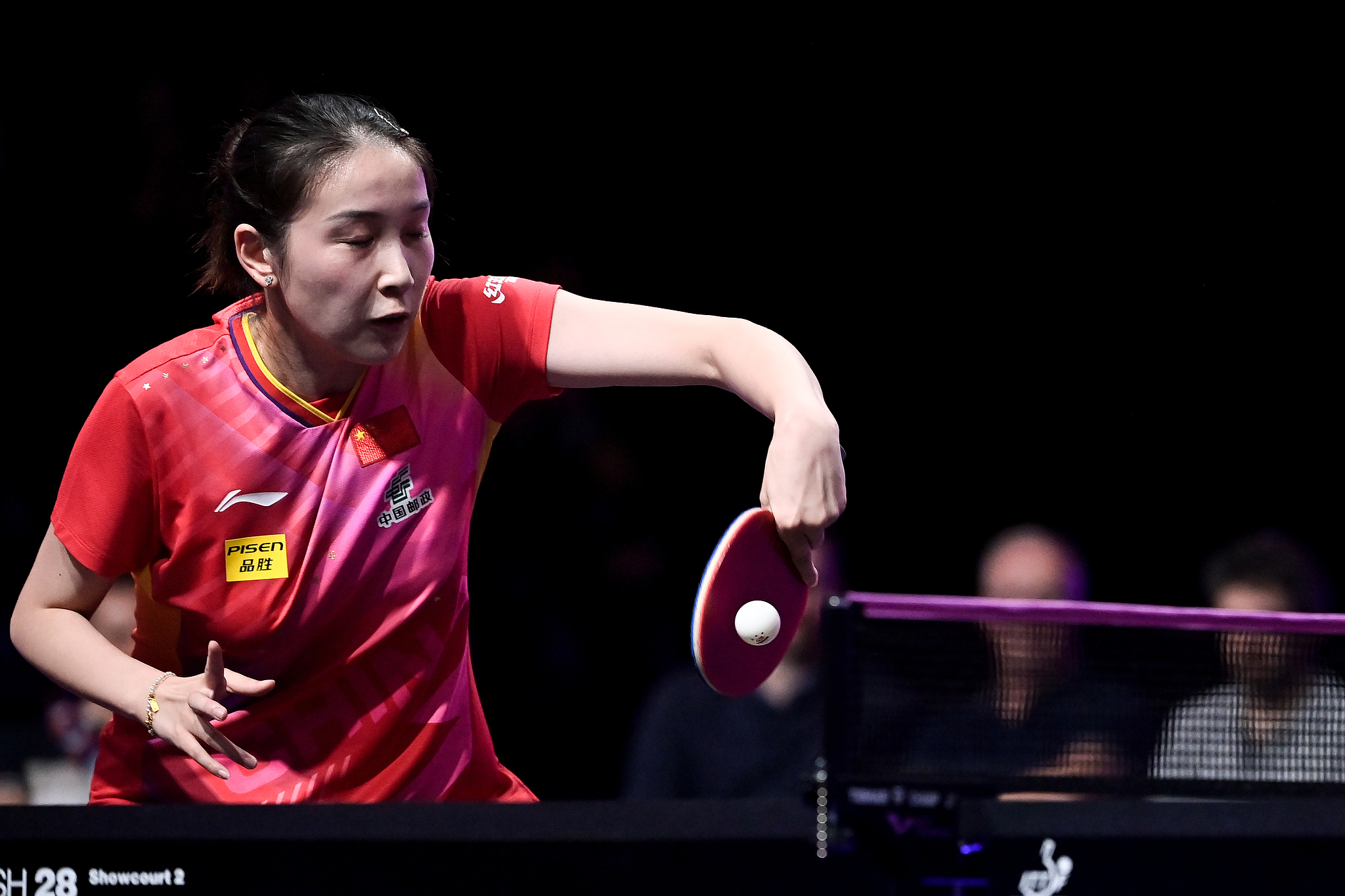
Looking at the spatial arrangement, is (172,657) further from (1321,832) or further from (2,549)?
(2,549)

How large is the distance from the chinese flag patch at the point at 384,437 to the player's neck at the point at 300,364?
0.26 feet

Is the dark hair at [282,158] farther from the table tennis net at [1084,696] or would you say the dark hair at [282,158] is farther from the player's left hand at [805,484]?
the table tennis net at [1084,696]

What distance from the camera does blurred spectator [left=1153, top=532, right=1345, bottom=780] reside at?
1.88 m

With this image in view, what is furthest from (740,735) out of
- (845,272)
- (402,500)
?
(402,500)

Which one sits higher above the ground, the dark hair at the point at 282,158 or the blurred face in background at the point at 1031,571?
the dark hair at the point at 282,158

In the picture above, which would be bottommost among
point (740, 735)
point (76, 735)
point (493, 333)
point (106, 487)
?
point (76, 735)

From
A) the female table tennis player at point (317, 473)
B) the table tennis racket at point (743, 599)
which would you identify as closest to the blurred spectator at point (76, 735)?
the female table tennis player at point (317, 473)

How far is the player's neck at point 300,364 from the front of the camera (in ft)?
7.99

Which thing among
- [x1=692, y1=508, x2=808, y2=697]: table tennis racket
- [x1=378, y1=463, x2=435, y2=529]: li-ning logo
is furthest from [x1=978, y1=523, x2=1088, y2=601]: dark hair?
[x1=692, y1=508, x2=808, y2=697]: table tennis racket

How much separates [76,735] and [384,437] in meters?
3.04

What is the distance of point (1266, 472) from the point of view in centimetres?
529

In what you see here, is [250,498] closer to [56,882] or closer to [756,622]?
[56,882]

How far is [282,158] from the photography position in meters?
2.30

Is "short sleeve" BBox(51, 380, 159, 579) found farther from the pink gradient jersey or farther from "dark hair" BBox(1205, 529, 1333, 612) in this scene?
"dark hair" BBox(1205, 529, 1333, 612)
